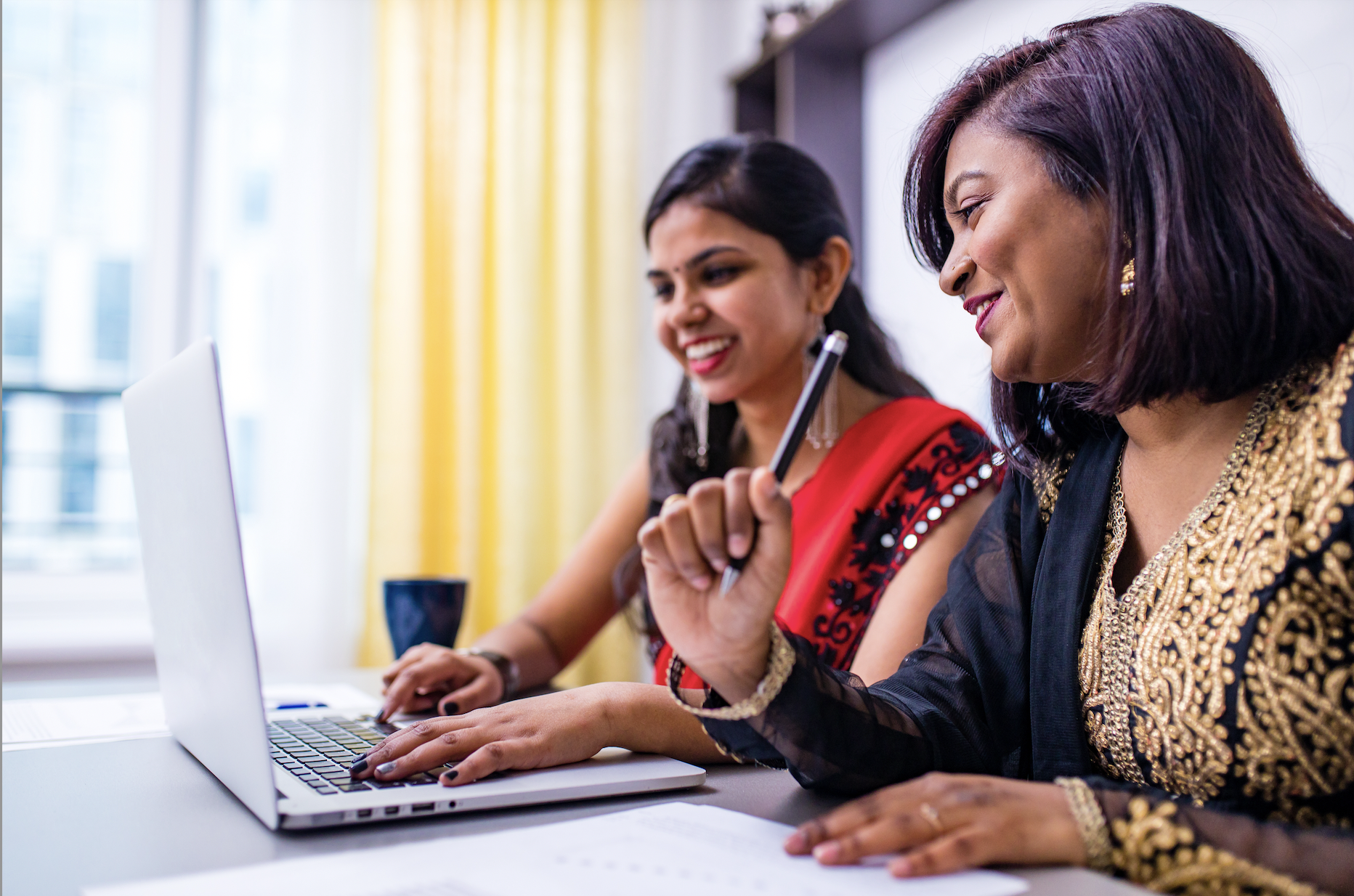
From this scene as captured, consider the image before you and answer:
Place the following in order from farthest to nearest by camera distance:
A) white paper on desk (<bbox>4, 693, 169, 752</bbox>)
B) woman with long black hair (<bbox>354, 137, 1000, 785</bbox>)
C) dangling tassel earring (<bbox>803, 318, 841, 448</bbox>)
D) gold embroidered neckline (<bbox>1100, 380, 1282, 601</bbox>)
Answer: dangling tassel earring (<bbox>803, 318, 841, 448</bbox>), woman with long black hair (<bbox>354, 137, 1000, 785</bbox>), white paper on desk (<bbox>4, 693, 169, 752</bbox>), gold embroidered neckline (<bbox>1100, 380, 1282, 601</bbox>)

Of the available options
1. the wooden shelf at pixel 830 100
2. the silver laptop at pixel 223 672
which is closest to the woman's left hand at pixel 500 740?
the silver laptop at pixel 223 672

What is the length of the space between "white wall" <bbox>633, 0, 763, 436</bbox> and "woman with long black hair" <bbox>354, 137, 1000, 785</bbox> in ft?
3.35

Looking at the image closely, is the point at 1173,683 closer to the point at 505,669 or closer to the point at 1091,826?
the point at 1091,826

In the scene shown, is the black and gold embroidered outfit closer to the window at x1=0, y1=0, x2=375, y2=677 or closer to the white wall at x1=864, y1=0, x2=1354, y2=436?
the white wall at x1=864, y1=0, x2=1354, y2=436

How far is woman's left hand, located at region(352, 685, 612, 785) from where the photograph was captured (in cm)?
69

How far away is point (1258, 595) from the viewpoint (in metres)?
0.66

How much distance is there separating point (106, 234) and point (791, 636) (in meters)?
2.26

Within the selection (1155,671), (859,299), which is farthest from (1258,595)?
(859,299)

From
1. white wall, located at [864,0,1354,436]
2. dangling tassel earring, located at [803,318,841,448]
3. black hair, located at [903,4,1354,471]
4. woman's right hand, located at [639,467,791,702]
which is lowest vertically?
woman's right hand, located at [639,467,791,702]

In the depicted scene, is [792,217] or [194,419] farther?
[792,217]

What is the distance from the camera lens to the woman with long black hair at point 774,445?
3.73 ft

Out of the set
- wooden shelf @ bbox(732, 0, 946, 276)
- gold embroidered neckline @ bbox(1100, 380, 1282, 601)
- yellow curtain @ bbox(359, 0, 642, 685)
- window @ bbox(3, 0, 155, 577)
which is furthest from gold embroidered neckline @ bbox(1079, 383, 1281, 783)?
window @ bbox(3, 0, 155, 577)

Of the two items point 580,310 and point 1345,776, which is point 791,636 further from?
point 580,310

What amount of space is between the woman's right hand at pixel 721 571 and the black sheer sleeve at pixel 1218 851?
229 millimetres
